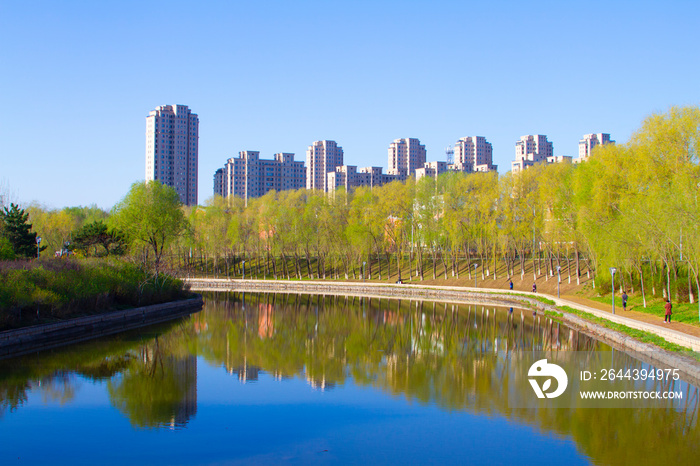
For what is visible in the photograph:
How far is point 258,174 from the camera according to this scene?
602 ft

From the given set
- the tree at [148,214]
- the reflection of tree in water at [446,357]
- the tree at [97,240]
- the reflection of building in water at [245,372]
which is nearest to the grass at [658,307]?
the reflection of tree in water at [446,357]

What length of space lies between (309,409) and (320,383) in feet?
10.7

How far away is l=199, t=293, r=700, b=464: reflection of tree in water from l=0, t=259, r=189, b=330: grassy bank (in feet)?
16.5

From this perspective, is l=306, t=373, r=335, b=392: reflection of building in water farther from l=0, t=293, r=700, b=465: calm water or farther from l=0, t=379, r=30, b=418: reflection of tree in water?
l=0, t=379, r=30, b=418: reflection of tree in water

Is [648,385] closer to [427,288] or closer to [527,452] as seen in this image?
[527,452]

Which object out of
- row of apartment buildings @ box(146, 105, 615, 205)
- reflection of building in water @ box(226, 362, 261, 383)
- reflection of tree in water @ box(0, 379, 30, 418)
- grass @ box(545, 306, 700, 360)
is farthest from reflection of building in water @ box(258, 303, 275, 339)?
row of apartment buildings @ box(146, 105, 615, 205)

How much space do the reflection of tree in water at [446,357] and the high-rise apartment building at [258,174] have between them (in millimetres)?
137574

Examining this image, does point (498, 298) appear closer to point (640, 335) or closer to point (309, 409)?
point (640, 335)

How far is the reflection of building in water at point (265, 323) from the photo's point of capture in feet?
103

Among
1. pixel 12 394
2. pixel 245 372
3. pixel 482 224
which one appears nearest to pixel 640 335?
pixel 245 372

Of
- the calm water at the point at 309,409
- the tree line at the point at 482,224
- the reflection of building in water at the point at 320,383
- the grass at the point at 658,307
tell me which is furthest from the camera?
the tree line at the point at 482,224

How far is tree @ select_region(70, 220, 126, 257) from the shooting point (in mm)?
50844

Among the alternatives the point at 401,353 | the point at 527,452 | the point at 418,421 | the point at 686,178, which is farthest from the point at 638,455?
the point at 686,178

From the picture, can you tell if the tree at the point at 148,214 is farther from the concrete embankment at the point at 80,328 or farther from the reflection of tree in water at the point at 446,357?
the concrete embankment at the point at 80,328
